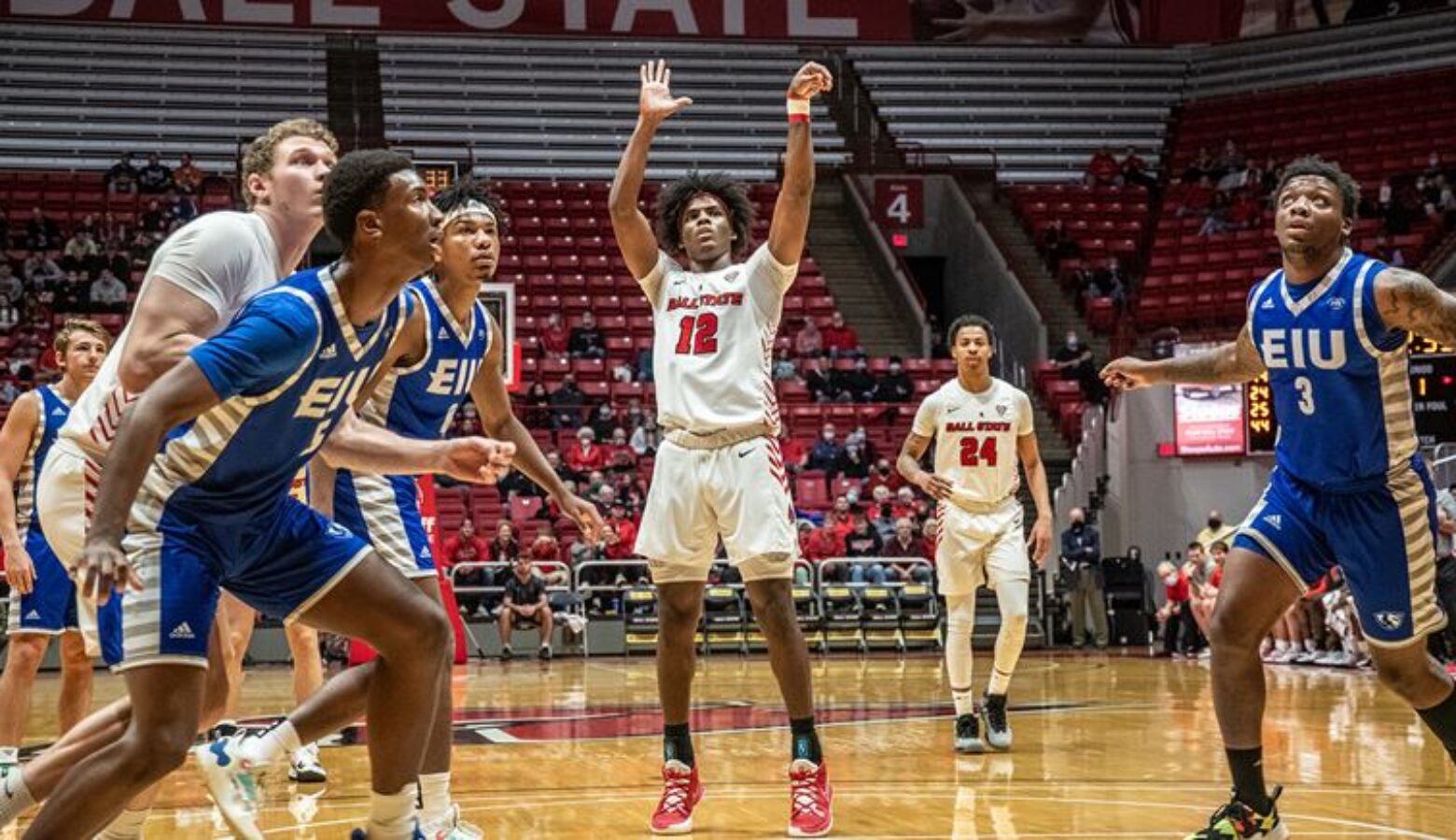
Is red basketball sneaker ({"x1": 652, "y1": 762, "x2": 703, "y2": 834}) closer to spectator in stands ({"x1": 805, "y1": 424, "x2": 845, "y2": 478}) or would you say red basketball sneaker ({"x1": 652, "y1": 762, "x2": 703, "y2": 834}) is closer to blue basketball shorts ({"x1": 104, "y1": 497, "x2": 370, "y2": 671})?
blue basketball shorts ({"x1": 104, "y1": 497, "x2": 370, "y2": 671})

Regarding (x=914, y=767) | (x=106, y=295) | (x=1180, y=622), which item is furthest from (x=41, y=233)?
(x=914, y=767)

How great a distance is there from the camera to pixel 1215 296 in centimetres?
2461

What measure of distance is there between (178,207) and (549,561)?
9.80 metres

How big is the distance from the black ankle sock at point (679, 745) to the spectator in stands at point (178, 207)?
2016cm

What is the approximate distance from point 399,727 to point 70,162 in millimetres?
25287

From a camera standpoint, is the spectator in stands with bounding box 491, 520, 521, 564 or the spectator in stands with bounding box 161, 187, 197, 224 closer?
the spectator in stands with bounding box 491, 520, 521, 564

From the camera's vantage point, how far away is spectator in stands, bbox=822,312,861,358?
24141 mm

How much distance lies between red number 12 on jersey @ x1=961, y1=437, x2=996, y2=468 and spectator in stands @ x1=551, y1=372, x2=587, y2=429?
12424mm

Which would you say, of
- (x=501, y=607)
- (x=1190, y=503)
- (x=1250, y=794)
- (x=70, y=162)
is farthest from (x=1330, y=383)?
(x=70, y=162)

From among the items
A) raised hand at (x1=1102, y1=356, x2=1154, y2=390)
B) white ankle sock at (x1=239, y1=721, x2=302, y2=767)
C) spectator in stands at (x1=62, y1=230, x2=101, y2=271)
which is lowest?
white ankle sock at (x1=239, y1=721, x2=302, y2=767)

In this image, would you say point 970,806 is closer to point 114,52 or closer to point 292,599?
point 292,599

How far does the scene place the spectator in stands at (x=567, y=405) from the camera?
70.1 ft

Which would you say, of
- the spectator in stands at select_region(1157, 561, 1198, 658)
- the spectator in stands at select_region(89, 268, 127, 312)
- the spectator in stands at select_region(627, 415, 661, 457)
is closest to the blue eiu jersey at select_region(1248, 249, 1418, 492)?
the spectator in stands at select_region(1157, 561, 1198, 658)

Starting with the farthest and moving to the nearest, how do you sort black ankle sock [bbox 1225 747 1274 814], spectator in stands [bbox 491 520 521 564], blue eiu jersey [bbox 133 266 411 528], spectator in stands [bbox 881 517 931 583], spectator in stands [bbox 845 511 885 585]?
spectator in stands [bbox 881 517 931 583] → spectator in stands [bbox 845 511 885 585] → spectator in stands [bbox 491 520 521 564] → black ankle sock [bbox 1225 747 1274 814] → blue eiu jersey [bbox 133 266 411 528]
